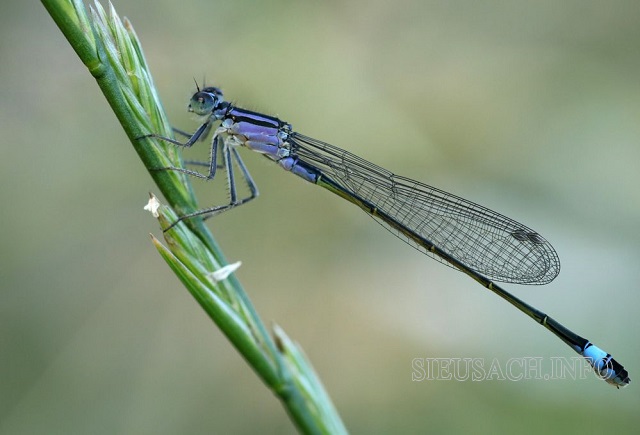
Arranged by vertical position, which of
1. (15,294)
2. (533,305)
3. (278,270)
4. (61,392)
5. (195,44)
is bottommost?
(61,392)

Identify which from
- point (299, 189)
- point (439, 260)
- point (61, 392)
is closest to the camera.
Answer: point (61, 392)

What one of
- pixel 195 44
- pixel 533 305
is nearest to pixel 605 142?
pixel 533 305

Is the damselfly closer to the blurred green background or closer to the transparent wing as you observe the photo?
the transparent wing

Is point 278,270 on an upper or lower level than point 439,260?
lower

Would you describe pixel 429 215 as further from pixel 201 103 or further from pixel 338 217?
pixel 201 103

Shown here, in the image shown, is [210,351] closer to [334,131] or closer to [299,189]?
[299,189]

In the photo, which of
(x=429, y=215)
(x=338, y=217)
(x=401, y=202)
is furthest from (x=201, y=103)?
(x=429, y=215)

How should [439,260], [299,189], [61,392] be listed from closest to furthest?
[61,392], [439,260], [299,189]
